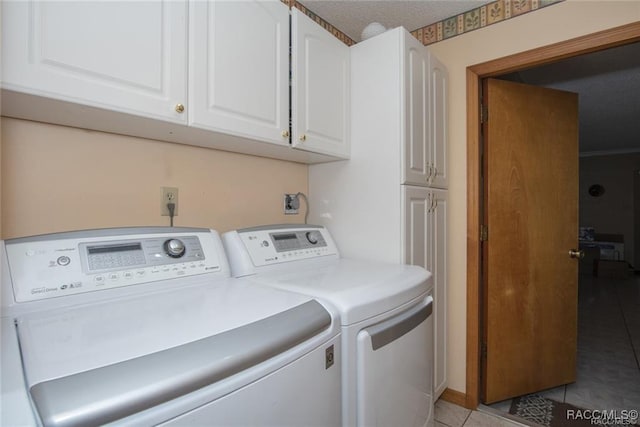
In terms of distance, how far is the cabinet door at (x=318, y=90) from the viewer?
1418mm

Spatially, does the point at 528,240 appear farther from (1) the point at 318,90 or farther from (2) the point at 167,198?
(2) the point at 167,198

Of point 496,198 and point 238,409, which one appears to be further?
point 496,198

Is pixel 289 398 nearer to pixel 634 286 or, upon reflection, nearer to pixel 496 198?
pixel 496 198

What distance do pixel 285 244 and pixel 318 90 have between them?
749 millimetres

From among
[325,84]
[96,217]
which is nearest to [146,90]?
[96,217]

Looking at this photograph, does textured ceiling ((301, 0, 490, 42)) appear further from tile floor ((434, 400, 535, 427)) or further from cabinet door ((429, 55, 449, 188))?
tile floor ((434, 400, 535, 427))

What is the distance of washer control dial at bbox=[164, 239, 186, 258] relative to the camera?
1071 millimetres

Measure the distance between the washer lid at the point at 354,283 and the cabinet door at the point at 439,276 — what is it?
22.9 inches

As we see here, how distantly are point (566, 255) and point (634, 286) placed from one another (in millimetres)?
4470

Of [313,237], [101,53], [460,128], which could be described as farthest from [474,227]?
[101,53]

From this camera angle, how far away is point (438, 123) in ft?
6.25

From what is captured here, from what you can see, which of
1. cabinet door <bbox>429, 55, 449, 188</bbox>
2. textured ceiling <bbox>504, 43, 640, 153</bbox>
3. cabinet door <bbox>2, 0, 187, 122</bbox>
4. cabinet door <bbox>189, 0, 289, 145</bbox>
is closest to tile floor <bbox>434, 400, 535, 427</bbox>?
cabinet door <bbox>429, 55, 449, 188</bbox>

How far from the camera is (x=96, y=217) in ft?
3.74

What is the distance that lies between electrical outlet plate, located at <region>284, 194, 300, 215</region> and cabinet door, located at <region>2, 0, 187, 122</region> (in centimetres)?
85
